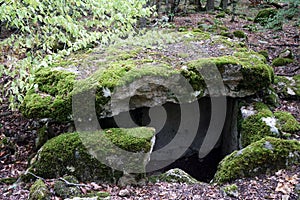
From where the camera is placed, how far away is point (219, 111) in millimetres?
6676

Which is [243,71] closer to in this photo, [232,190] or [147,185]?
[232,190]

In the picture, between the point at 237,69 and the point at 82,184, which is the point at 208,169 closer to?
the point at 237,69

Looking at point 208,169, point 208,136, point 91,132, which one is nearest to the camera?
point 91,132

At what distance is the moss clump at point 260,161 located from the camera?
425 cm

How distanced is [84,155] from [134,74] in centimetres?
168

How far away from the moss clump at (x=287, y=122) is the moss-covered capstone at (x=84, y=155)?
2557mm

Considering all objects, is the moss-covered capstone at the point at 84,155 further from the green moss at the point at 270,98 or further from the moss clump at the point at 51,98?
the green moss at the point at 270,98

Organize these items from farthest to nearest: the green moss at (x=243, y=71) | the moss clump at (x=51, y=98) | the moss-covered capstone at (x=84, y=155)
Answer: the green moss at (x=243, y=71)
the moss clump at (x=51, y=98)
the moss-covered capstone at (x=84, y=155)

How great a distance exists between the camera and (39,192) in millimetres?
3838

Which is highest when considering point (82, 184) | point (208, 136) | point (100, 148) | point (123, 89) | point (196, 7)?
point (196, 7)

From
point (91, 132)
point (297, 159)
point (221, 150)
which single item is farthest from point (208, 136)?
point (91, 132)

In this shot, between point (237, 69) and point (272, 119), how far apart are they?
1.17 m

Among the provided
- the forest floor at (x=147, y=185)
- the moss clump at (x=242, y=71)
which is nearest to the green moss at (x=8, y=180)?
the forest floor at (x=147, y=185)

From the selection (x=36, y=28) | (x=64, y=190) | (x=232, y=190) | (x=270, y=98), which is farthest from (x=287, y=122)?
(x=36, y=28)
